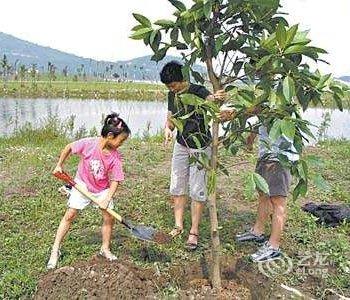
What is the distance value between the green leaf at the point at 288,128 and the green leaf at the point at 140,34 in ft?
3.16

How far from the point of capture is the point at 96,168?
161 inches

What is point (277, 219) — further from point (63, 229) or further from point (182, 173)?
point (63, 229)

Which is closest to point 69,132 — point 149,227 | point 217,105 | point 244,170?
point 244,170

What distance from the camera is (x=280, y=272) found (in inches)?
160

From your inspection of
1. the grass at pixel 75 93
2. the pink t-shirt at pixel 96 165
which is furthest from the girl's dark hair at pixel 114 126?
the grass at pixel 75 93

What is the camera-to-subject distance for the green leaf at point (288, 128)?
2.88 meters

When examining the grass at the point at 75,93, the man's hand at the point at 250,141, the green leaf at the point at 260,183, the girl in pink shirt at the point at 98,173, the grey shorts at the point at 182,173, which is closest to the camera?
the green leaf at the point at 260,183

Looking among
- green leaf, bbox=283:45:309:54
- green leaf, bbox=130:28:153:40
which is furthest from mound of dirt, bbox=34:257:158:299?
green leaf, bbox=283:45:309:54

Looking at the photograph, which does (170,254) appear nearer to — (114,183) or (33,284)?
(114,183)

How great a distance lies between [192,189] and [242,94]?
1.42 m

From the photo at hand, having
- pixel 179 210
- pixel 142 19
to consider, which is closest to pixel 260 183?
pixel 142 19

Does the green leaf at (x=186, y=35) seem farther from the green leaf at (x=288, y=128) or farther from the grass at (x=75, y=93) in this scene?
the grass at (x=75, y=93)

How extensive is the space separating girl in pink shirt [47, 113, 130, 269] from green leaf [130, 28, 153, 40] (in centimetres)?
→ 101

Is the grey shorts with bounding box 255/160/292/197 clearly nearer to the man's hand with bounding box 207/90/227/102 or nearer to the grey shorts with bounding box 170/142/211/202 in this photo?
the grey shorts with bounding box 170/142/211/202
